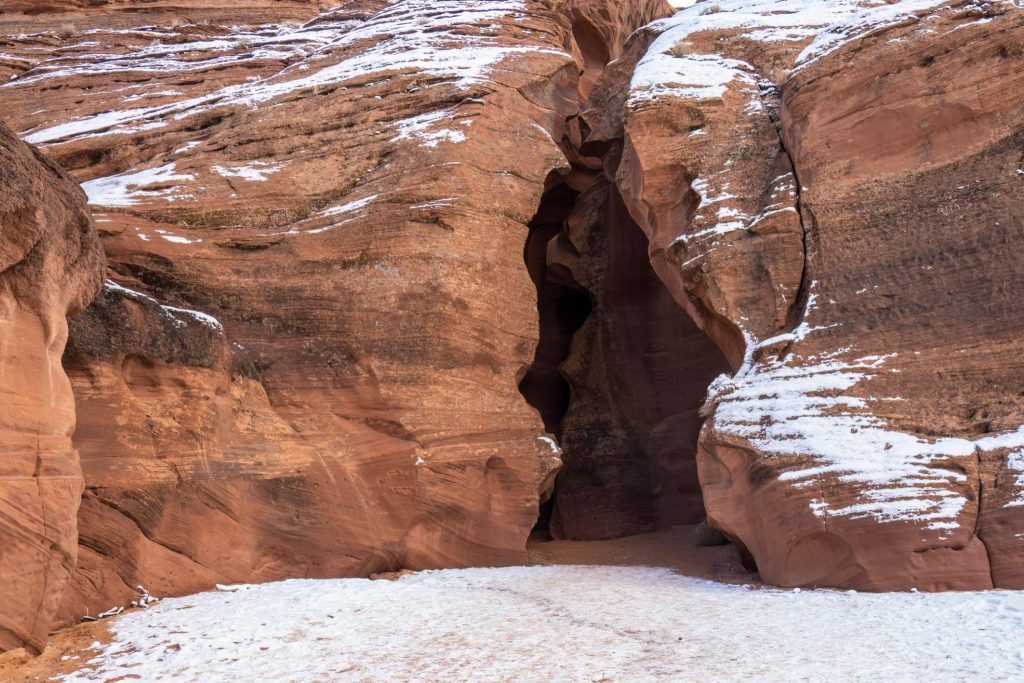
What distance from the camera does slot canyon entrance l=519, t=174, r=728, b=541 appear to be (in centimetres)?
1661

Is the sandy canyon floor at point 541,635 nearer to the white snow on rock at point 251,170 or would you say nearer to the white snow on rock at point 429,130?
the white snow on rock at point 251,170

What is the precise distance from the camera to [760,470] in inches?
419

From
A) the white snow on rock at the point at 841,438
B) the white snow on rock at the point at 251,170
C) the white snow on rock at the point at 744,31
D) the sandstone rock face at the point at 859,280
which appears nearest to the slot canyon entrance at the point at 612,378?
the white snow on rock at the point at 744,31

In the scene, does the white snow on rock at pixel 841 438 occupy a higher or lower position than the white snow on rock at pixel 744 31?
lower

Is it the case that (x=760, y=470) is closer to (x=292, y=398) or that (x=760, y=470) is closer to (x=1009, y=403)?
(x=1009, y=403)

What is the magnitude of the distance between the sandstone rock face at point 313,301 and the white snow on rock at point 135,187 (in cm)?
5

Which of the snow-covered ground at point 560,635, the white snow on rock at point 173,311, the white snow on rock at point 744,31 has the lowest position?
the snow-covered ground at point 560,635

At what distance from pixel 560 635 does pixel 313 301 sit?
6.12 metres

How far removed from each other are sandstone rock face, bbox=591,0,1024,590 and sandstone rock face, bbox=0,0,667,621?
8.39 feet

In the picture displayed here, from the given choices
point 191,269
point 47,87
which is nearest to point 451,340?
point 191,269

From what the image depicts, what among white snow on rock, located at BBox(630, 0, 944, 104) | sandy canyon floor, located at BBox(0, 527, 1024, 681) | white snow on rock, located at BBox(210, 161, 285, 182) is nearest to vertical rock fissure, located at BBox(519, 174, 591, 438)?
white snow on rock, located at BBox(630, 0, 944, 104)

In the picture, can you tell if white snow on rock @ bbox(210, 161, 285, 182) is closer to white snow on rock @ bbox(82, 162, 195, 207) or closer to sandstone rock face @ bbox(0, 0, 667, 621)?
sandstone rock face @ bbox(0, 0, 667, 621)

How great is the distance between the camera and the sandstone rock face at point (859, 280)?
9.77 m

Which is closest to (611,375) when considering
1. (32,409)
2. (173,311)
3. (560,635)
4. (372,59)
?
(372,59)
